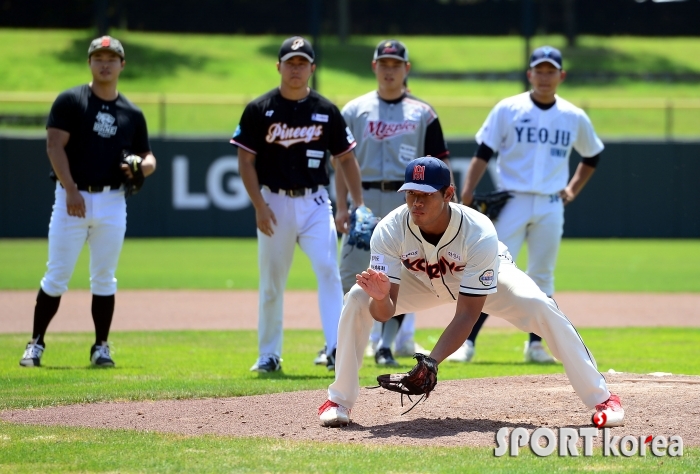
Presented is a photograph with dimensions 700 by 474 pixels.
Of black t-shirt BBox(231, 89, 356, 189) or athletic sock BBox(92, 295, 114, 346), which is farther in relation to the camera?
athletic sock BBox(92, 295, 114, 346)

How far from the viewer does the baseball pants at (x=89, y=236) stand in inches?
295

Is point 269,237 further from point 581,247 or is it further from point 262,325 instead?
point 581,247

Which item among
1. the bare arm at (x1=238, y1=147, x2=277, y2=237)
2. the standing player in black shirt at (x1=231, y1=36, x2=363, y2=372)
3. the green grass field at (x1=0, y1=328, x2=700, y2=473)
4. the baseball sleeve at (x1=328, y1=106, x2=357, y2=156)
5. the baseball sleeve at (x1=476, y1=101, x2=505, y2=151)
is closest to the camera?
the green grass field at (x1=0, y1=328, x2=700, y2=473)

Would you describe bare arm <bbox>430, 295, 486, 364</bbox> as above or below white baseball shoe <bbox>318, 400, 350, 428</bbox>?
above

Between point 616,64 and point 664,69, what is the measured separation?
6.96 feet

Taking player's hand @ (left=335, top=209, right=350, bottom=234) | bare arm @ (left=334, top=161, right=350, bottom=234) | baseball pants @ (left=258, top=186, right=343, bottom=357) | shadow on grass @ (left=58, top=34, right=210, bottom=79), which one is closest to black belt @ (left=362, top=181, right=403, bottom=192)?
bare arm @ (left=334, top=161, right=350, bottom=234)

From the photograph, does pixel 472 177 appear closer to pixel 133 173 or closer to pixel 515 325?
pixel 133 173

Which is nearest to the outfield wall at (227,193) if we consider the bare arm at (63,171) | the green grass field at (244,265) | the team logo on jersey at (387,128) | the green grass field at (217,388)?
the green grass field at (244,265)

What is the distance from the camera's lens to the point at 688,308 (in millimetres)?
11805

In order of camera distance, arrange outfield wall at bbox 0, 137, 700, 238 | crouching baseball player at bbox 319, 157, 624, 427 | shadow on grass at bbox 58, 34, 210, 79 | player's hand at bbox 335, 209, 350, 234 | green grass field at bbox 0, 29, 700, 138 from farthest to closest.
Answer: shadow on grass at bbox 58, 34, 210, 79 < green grass field at bbox 0, 29, 700, 138 < outfield wall at bbox 0, 137, 700, 238 < player's hand at bbox 335, 209, 350, 234 < crouching baseball player at bbox 319, 157, 624, 427

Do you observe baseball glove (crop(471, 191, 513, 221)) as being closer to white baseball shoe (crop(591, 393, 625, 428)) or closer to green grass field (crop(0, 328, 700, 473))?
green grass field (crop(0, 328, 700, 473))

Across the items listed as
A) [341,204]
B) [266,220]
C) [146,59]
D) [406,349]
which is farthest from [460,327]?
[146,59]

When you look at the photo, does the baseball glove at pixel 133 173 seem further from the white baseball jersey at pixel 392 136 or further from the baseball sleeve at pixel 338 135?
the white baseball jersey at pixel 392 136

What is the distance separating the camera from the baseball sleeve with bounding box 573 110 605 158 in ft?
28.1
